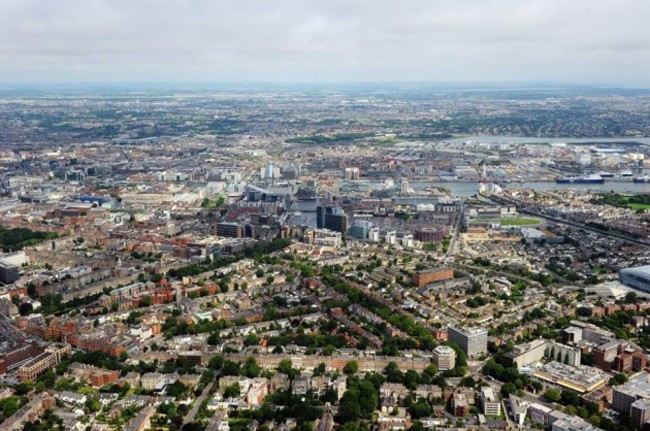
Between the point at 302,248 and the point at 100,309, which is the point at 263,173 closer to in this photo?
the point at 302,248

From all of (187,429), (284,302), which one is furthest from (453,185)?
(187,429)

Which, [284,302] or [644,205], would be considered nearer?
[284,302]

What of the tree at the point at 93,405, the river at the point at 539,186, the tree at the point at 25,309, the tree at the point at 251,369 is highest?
the tree at the point at 251,369

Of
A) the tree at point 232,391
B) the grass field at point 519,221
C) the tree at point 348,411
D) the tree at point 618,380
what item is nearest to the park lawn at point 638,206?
the grass field at point 519,221

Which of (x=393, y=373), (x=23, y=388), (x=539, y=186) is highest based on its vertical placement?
(x=393, y=373)

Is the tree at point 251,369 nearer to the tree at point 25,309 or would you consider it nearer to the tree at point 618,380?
the tree at point 618,380

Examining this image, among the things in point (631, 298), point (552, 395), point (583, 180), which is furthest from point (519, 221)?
point (552, 395)

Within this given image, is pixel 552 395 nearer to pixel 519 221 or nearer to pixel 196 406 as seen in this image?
pixel 196 406
